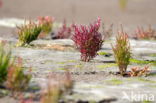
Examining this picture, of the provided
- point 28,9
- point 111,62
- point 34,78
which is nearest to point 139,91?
point 34,78

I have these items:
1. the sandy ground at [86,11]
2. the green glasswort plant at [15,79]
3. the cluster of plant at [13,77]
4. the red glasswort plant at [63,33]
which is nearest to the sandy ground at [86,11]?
the sandy ground at [86,11]

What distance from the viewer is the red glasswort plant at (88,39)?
894 cm

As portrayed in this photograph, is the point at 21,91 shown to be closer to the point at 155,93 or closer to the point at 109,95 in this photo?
the point at 109,95

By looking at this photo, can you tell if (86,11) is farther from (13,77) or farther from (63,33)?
(13,77)

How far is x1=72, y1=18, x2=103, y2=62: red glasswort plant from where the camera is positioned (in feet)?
29.3

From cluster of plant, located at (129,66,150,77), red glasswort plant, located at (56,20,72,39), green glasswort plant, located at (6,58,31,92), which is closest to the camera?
green glasswort plant, located at (6,58,31,92)

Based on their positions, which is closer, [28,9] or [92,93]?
[92,93]

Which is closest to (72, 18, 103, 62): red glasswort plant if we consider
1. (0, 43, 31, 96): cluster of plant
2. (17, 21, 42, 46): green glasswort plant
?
(17, 21, 42, 46): green glasswort plant

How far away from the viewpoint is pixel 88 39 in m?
8.98

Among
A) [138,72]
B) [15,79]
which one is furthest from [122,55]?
[15,79]

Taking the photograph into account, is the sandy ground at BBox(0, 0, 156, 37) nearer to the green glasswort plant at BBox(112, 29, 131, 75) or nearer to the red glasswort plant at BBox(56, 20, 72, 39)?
the red glasswort plant at BBox(56, 20, 72, 39)

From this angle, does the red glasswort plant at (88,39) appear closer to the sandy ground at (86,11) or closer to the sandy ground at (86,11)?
the sandy ground at (86,11)

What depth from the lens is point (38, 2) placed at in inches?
1055

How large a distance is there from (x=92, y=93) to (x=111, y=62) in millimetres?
3044
